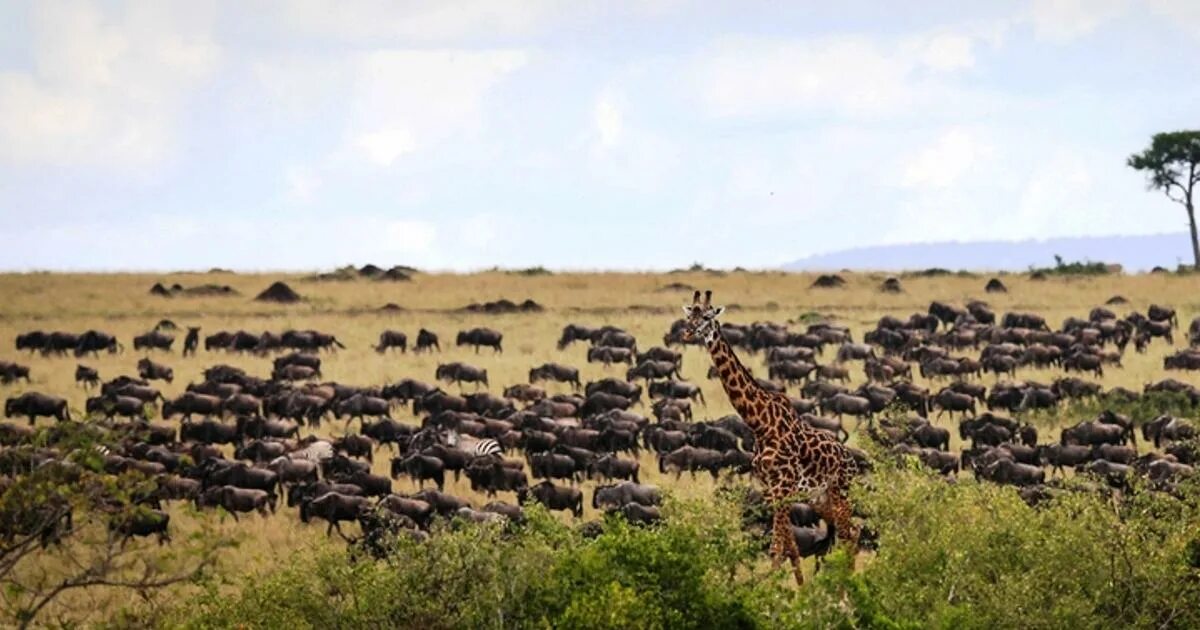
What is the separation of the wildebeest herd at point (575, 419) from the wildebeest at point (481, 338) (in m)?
0.09

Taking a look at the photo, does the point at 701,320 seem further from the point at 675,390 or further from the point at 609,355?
the point at 609,355

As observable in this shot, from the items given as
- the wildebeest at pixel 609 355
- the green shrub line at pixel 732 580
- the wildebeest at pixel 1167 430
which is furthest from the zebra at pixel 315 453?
the wildebeest at pixel 609 355

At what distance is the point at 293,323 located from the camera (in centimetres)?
6712

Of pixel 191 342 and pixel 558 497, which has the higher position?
pixel 191 342

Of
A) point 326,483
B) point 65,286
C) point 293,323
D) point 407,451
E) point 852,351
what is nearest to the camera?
point 326,483

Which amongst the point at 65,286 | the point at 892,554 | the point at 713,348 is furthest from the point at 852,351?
the point at 65,286

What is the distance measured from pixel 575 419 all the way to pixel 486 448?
5.51 metres

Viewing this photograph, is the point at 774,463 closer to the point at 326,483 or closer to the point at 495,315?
the point at 326,483

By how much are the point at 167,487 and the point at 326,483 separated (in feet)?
9.58

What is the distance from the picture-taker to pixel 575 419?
128 feet

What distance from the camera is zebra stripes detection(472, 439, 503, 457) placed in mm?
33125

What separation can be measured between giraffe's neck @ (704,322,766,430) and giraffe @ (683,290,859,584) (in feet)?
0.04

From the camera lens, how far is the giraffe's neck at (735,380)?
23828mm

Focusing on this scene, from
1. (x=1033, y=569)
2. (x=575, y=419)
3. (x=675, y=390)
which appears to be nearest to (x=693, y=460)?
(x=575, y=419)
